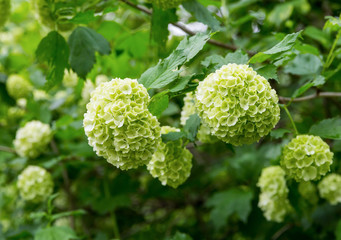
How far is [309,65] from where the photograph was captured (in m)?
2.37

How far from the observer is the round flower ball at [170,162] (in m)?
1.75

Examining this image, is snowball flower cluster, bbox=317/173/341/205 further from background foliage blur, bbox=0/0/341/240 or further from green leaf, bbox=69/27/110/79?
green leaf, bbox=69/27/110/79

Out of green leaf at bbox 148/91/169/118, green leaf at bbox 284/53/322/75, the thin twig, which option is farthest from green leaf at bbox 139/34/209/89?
the thin twig

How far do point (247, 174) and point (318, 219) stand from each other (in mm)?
687

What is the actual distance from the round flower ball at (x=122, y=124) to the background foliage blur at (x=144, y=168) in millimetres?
852

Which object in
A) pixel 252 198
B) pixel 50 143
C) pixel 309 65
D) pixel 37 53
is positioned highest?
pixel 37 53

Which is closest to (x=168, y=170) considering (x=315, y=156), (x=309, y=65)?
(x=315, y=156)

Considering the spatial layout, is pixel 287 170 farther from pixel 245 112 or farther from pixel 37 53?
pixel 37 53

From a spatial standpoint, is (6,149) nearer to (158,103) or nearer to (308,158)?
(158,103)

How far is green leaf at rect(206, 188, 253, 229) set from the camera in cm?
294


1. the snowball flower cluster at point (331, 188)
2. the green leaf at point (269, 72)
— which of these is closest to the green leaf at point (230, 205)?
the snowball flower cluster at point (331, 188)

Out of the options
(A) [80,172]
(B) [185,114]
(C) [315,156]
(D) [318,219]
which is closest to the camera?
(C) [315,156]

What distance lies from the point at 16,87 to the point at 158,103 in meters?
2.32

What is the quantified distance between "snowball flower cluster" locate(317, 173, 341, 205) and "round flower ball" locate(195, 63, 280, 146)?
1.31m
